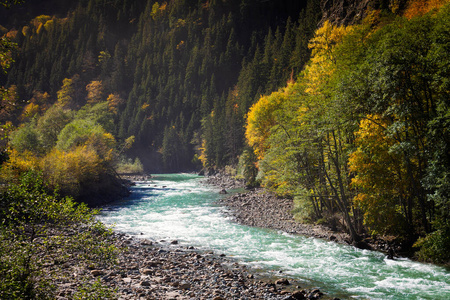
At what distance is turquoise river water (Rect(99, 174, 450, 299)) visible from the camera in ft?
35.9

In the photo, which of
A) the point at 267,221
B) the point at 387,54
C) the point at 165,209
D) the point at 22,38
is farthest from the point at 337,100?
the point at 22,38

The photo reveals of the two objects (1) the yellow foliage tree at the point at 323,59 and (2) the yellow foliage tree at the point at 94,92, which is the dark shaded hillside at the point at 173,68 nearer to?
(2) the yellow foliage tree at the point at 94,92

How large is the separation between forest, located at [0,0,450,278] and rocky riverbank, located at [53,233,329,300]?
481cm

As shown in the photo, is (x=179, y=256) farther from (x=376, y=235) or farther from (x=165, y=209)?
(x=165, y=209)

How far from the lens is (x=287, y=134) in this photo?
2025 cm

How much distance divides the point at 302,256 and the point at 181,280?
286 inches

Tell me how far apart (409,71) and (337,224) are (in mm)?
11822

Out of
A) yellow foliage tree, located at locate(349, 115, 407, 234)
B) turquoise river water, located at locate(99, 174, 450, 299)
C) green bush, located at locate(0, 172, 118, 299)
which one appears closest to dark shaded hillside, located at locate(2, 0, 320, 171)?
turquoise river water, located at locate(99, 174, 450, 299)

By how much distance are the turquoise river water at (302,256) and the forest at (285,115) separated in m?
1.73

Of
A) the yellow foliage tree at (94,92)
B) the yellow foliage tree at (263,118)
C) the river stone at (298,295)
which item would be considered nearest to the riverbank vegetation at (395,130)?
the river stone at (298,295)

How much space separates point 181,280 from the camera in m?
11.3

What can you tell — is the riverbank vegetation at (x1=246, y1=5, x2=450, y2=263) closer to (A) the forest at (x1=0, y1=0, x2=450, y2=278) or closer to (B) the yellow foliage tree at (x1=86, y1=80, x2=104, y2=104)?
(A) the forest at (x1=0, y1=0, x2=450, y2=278)

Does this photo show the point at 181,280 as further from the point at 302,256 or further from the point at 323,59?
the point at 323,59

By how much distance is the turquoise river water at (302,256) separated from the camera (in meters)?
10.9
